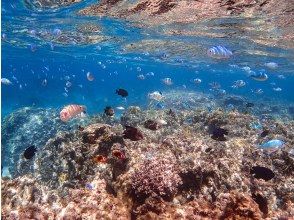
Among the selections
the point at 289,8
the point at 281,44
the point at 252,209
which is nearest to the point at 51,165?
the point at 252,209

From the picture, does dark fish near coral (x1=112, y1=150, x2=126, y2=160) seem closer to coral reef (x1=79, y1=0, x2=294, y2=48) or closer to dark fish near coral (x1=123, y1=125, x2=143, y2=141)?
dark fish near coral (x1=123, y1=125, x2=143, y2=141)

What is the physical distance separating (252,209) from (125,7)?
47.7 ft

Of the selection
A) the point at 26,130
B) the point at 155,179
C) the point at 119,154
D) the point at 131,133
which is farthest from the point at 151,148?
the point at 26,130

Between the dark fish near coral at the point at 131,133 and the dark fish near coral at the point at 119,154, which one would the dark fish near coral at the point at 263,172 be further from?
the dark fish near coral at the point at 119,154

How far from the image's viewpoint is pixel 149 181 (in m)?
7.22

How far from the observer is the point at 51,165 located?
10758mm

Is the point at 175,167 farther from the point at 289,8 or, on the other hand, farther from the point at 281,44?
the point at 281,44

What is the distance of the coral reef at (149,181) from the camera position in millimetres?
6232

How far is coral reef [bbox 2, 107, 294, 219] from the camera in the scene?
20.4ft

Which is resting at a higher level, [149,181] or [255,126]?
[149,181]

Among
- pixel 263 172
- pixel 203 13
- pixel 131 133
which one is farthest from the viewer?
pixel 203 13

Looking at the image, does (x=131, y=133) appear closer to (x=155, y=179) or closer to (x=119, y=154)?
(x=119, y=154)

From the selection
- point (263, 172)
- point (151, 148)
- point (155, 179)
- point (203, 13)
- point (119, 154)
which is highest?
point (203, 13)

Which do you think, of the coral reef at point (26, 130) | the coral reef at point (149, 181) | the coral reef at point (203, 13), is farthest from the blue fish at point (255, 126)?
the coral reef at point (26, 130)
